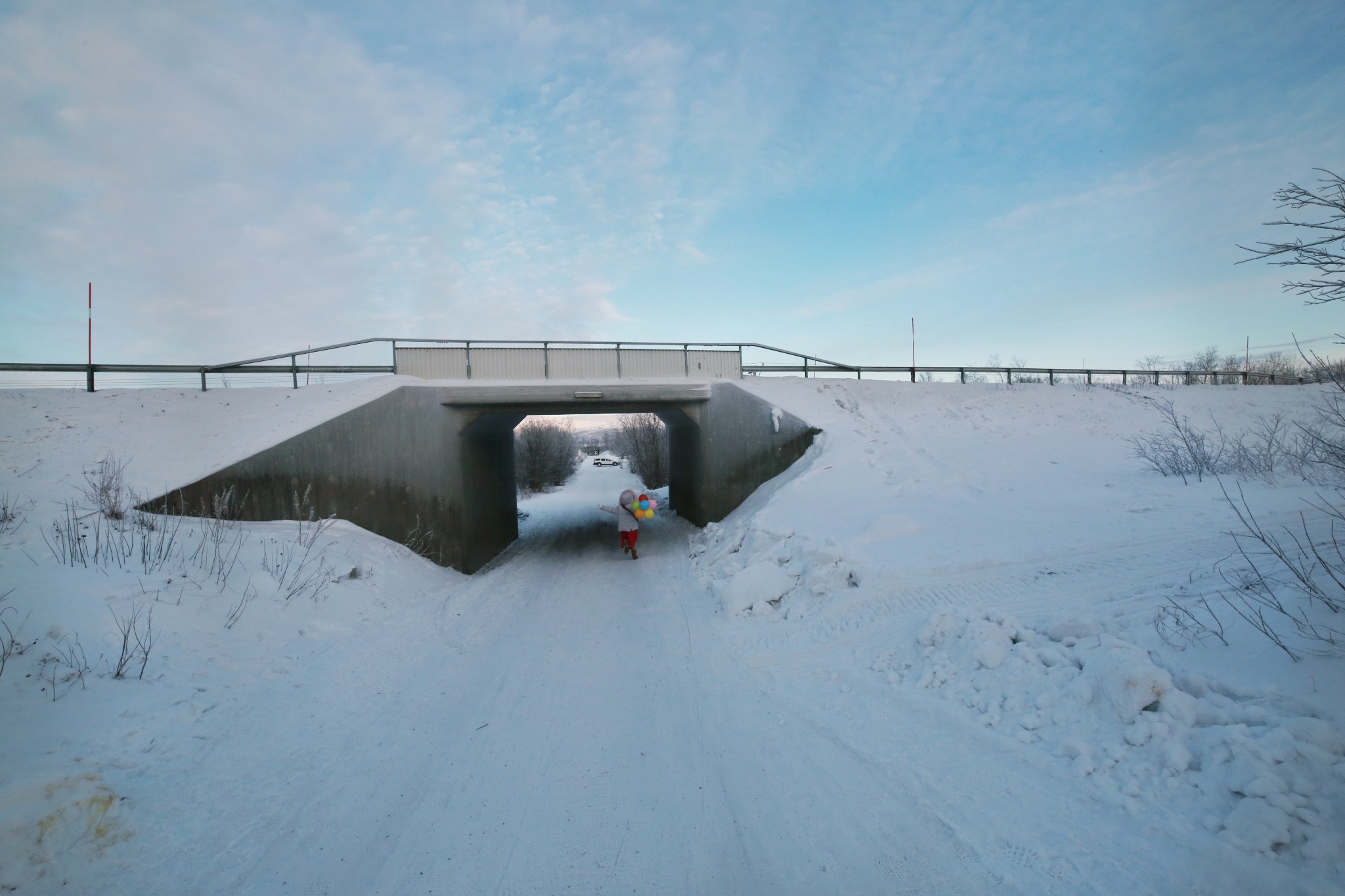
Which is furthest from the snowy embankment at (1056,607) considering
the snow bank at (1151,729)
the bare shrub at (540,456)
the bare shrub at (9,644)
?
the bare shrub at (540,456)

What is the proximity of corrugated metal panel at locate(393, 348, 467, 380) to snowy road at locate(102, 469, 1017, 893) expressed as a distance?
8175 mm

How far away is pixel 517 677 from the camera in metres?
5.96

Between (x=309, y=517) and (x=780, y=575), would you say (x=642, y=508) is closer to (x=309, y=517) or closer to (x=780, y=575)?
(x=780, y=575)

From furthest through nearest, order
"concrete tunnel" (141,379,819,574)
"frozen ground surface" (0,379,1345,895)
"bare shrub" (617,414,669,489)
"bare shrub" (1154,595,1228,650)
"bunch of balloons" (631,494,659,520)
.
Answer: "bare shrub" (617,414,669,489) < "bunch of balloons" (631,494,659,520) < "concrete tunnel" (141,379,819,574) < "bare shrub" (1154,595,1228,650) < "frozen ground surface" (0,379,1345,895)

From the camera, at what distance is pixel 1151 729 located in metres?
3.51

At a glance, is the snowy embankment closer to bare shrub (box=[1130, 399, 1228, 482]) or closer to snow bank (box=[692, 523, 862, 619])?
snow bank (box=[692, 523, 862, 619])

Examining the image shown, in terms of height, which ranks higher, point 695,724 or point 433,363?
point 433,363

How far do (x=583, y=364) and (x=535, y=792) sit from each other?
1170cm

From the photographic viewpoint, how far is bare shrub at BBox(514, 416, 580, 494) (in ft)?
118

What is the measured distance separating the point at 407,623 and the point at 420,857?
16.6 feet

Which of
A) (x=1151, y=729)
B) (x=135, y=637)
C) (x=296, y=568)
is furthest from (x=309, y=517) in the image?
(x=1151, y=729)

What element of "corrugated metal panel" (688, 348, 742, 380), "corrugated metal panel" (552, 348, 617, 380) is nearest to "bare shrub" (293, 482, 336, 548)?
"corrugated metal panel" (552, 348, 617, 380)

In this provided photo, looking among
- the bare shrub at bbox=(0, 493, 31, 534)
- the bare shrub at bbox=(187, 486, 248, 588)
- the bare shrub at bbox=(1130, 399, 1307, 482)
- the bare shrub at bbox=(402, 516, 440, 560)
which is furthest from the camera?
the bare shrub at bbox=(402, 516, 440, 560)

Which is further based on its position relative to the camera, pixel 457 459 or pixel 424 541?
pixel 457 459
